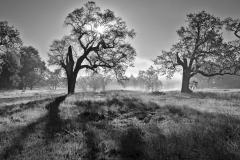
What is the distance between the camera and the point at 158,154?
360 cm

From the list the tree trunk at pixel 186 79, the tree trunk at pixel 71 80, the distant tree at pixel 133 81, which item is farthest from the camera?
the distant tree at pixel 133 81

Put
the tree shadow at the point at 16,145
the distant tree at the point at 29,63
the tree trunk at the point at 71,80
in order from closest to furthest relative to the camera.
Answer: the tree shadow at the point at 16,145
the tree trunk at the point at 71,80
the distant tree at the point at 29,63

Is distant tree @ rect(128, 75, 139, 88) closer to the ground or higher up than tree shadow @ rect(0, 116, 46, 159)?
higher up

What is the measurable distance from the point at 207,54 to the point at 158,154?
2302cm

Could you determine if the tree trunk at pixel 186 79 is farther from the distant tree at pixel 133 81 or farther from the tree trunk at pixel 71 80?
the distant tree at pixel 133 81

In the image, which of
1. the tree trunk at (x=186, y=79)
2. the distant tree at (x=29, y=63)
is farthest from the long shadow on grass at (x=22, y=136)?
the distant tree at (x=29, y=63)

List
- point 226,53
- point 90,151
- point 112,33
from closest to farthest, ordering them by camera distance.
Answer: point 90,151, point 112,33, point 226,53

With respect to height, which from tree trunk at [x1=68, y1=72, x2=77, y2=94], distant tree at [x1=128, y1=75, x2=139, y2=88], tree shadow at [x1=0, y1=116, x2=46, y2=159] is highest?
distant tree at [x1=128, y1=75, x2=139, y2=88]

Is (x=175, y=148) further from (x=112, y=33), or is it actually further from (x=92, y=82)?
(x=92, y=82)

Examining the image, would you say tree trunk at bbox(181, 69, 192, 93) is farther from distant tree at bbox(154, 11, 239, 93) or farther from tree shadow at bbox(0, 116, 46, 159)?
tree shadow at bbox(0, 116, 46, 159)

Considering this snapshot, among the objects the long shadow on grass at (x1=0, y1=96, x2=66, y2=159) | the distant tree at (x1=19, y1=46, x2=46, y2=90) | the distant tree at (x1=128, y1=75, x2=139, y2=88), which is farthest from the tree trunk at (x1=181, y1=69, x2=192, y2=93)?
the distant tree at (x1=128, y1=75, x2=139, y2=88)

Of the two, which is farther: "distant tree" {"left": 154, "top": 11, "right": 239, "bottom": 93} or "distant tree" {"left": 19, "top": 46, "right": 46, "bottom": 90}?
"distant tree" {"left": 19, "top": 46, "right": 46, "bottom": 90}

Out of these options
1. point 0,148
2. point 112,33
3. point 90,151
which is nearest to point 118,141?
point 90,151

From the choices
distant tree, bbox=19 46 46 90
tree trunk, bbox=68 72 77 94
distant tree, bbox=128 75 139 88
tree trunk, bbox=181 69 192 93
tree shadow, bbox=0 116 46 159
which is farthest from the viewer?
distant tree, bbox=128 75 139 88
